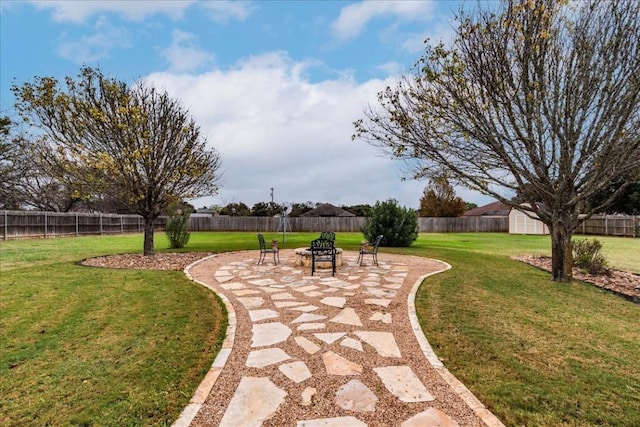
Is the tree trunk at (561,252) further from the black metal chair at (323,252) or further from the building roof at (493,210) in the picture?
the building roof at (493,210)

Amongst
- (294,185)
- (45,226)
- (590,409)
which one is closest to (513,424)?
(590,409)

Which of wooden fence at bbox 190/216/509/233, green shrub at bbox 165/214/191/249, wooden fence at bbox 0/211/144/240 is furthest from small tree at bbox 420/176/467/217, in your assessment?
green shrub at bbox 165/214/191/249

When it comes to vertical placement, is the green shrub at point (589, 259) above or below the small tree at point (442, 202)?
below

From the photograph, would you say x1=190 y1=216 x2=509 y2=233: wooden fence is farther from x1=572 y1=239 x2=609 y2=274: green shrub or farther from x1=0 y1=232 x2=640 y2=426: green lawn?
x1=0 y1=232 x2=640 y2=426: green lawn

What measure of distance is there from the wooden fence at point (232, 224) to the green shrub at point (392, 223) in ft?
12.7

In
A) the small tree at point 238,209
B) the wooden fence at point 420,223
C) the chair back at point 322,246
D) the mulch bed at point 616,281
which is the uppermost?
the small tree at point 238,209

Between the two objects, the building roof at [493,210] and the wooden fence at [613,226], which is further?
the building roof at [493,210]

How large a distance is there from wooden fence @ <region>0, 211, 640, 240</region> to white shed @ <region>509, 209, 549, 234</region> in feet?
4.85

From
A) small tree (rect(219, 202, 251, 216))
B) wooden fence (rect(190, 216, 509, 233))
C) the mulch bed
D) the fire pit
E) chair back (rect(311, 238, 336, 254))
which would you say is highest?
small tree (rect(219, 202, 251, 216))

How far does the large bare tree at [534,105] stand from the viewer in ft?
20.6

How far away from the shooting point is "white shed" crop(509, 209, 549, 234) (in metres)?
27.9

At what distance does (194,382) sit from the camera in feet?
9.52

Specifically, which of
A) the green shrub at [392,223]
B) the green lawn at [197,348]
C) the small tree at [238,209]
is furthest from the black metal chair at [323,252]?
the small tree at [238,209]

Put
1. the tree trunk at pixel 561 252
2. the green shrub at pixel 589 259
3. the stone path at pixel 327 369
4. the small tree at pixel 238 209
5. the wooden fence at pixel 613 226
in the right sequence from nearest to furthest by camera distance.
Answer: the stone path at pixel 327 369, the tree trunk at pixel 561 252, the green shrub at pixel 589 259, the wooden fence at pixel 613 226, the small tree at pixel 238 209
